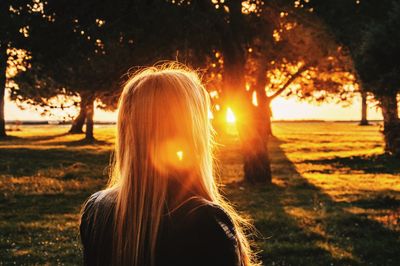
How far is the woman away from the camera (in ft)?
6.93

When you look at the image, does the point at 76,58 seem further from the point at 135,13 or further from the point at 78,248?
the point at 78,248

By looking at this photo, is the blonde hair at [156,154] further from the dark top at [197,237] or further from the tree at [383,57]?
the tree at [383,57]

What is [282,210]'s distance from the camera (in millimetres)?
12953

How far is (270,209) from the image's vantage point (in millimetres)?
13133

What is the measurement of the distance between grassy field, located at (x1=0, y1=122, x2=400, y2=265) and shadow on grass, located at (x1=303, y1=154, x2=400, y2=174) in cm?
5

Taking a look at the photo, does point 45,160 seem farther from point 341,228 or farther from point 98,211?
point 98,211

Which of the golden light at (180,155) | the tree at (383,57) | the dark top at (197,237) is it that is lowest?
the dark top at (197,237)

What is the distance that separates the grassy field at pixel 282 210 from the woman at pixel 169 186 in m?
2.88

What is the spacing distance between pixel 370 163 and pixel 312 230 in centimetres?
1643


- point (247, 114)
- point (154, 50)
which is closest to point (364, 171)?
point (247, 114)

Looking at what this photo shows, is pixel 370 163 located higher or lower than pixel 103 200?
lower

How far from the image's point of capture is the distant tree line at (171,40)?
523 inches

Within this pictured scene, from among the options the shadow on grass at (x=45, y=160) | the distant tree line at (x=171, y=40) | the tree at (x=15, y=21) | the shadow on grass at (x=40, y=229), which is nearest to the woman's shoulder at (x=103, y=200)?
the shadow on grass at (x=40, y=229)

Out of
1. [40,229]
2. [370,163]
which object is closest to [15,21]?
[40,229]
